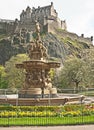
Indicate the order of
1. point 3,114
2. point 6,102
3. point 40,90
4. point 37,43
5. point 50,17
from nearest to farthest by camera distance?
point 3,114, point 6,102, point 40,90, point 37,43, point 50,17

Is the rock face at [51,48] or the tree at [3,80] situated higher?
the rock face at [51,48]

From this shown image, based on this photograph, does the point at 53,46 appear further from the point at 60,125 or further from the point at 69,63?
the point at 60,125

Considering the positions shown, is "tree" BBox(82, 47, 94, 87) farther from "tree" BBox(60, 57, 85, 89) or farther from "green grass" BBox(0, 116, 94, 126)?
"green grass" BBox(0, 116, 94, 126)

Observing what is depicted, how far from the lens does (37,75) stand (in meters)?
37.8

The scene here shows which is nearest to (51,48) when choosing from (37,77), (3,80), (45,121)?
(3,80)

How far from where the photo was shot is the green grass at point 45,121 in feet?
71.4

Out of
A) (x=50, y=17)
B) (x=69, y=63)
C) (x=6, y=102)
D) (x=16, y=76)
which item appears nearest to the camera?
(x=6, y=102)

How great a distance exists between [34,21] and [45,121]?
381 ft

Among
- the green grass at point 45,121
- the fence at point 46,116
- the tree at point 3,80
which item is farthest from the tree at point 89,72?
the green grass at point 45,121

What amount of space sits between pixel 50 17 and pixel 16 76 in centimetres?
7529

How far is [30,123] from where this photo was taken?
21.9 metres

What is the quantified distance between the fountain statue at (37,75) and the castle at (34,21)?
316ft

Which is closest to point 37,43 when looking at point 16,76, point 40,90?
point 40,90

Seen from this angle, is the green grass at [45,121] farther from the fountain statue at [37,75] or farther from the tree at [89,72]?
the tree at [89,72]
